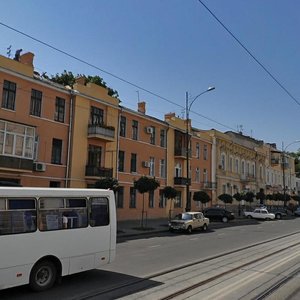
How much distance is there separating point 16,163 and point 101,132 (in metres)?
8.57

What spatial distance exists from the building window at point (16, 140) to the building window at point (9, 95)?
141cm

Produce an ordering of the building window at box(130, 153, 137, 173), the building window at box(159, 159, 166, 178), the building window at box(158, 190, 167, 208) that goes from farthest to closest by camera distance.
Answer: the building window at box(159, 159, 166, 178) < the building window at box(158, 190, 167, 208) < the building window at box(130, 153, 137, 173)

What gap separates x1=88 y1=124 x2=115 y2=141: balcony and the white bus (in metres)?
21.5

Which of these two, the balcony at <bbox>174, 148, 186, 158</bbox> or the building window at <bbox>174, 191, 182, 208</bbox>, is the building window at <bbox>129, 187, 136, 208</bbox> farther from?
the balcony at <bbox>174, 148, 186, 158</bbox>

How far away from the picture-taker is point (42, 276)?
29.7 feet

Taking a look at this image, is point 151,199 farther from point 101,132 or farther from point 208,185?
point 208,185

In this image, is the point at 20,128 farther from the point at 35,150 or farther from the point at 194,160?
the point at 194,160

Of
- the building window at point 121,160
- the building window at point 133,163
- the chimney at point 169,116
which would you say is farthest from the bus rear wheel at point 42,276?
the chimney at point 169,116

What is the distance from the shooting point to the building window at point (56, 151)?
29891mm

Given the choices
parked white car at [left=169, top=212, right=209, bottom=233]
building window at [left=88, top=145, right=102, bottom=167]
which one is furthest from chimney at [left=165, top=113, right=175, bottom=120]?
parked white car at [left=169, top=212, right=209, bottom=233]

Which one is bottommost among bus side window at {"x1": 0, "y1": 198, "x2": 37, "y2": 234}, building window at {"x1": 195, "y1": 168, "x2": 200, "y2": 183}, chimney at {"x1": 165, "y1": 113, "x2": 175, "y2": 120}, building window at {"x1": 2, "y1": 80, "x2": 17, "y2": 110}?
bus side window at {"x1": 0, "y1": 198, "x2": 37, "y2": 234}

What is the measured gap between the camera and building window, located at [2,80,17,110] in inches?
1029

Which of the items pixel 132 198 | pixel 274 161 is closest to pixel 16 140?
pixel 132 198

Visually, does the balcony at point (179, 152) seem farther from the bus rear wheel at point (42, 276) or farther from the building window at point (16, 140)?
the bus rear wheel at point (42, 276)
